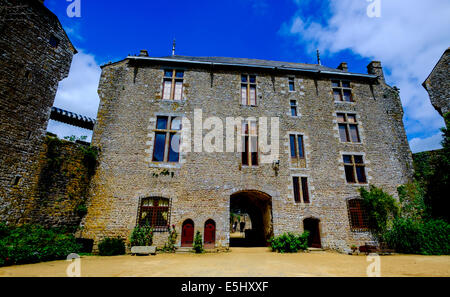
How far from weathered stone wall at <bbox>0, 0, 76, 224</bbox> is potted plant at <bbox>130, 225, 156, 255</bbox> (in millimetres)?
4569

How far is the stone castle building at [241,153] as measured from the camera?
10.8m

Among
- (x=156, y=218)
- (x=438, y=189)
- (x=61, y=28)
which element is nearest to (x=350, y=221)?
(x=438, y=189)

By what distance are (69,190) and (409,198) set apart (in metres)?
19.1

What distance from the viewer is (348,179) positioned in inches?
495

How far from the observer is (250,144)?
40.7 ft

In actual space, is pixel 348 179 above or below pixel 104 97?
below

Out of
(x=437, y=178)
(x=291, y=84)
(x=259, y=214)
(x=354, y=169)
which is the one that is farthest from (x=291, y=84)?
(x=437, y=178)

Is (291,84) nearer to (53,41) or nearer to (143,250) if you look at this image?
(143,250)

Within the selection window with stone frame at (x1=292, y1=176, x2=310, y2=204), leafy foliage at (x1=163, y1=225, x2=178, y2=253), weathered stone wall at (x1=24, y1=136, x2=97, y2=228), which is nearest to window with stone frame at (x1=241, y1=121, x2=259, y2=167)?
window with stone frame at (x1=292, y1=176, x2=310, y2=204)

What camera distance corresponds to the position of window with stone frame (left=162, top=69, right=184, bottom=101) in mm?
13008

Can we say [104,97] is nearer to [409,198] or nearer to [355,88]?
[355,88]
